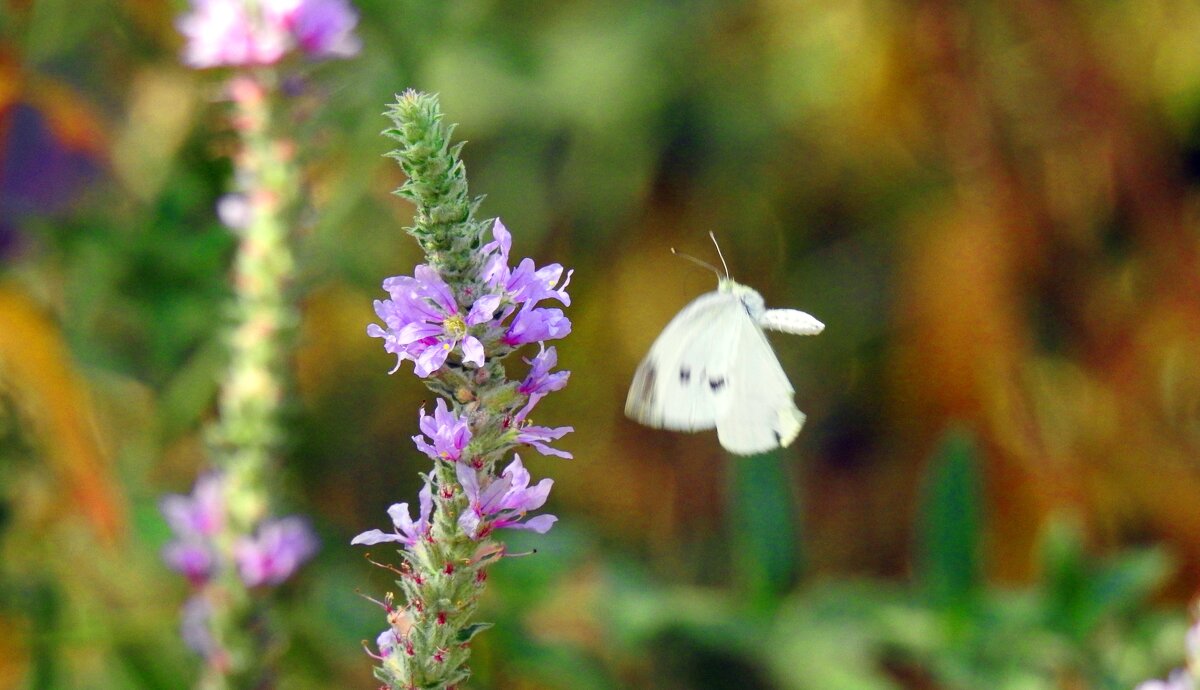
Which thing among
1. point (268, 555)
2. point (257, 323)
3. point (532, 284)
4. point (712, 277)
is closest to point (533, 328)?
point (532, 284)

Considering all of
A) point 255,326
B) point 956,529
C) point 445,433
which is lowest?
point 445,433

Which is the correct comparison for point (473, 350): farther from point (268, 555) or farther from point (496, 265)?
point (268, 555)

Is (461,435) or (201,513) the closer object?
(461,435)

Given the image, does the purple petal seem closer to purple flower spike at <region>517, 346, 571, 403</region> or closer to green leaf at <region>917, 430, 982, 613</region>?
purple flower spike at <region>517, 346, 571, 403</region>

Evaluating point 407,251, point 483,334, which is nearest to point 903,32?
point 407,251

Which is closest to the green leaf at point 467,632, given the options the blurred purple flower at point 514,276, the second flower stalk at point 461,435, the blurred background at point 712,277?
the second flower stalk at point 461,435

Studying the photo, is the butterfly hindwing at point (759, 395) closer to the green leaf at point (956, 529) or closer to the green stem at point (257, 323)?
the green stem at point (257, 323)
